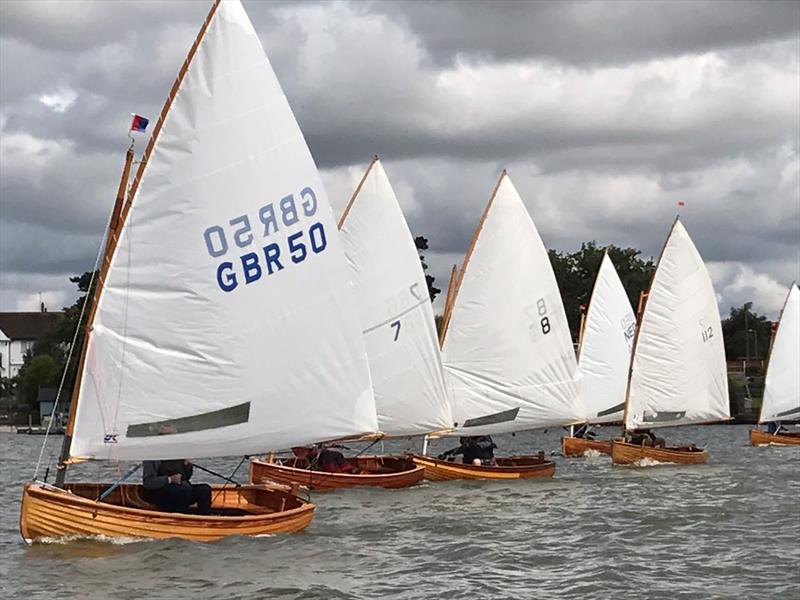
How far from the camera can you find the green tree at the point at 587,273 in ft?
427

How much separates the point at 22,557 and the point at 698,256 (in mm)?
32031

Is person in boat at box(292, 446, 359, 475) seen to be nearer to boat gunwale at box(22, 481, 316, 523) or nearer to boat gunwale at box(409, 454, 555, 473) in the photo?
boat gunwale at box(409, 454, 555, 473)

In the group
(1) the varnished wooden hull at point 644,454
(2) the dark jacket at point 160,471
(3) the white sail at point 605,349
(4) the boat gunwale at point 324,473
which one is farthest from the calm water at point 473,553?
(3) the white sail at point 605,349

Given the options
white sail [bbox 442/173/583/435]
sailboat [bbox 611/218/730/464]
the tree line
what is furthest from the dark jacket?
the tree line

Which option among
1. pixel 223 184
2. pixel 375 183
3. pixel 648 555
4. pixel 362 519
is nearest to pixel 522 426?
pixel 375 183

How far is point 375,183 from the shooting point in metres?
37.2

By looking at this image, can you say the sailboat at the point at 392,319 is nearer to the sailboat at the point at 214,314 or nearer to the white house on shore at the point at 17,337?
the sailboat at the point at 214,314

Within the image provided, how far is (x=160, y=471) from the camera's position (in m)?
23.5

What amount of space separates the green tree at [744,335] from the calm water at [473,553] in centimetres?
11446

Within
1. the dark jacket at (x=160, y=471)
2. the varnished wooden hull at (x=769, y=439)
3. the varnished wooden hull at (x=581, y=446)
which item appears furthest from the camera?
the varnished wooden hull at (x=769, y=439)

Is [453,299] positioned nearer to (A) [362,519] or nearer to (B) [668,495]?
(B) [668,495]

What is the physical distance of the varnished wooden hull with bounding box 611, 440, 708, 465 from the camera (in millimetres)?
45500

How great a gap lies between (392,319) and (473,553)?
12675 mm

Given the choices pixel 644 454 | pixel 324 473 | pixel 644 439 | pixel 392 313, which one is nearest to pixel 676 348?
pixel 644 439
